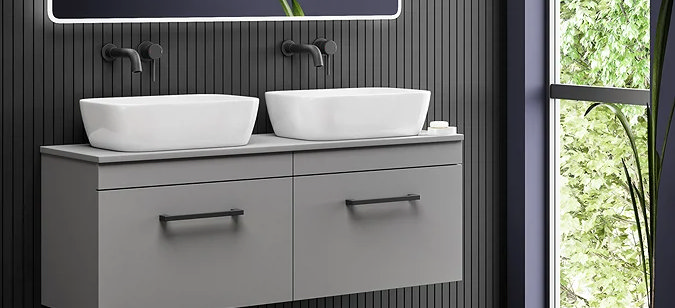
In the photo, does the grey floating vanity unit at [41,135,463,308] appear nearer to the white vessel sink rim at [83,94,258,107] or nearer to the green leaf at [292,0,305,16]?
the white vessel sink rim at [83,94,258,107]

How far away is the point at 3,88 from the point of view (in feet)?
11.1

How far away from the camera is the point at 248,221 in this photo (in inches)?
133

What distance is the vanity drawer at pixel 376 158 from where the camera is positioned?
3.49m

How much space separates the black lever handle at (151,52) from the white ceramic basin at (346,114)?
38 centimetres

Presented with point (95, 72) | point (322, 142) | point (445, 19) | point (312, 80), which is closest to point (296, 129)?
point (322, 142)

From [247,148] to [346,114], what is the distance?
369 millimetres

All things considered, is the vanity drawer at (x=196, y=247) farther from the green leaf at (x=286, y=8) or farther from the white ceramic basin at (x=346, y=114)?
the green leaf at (x=286, y=8)

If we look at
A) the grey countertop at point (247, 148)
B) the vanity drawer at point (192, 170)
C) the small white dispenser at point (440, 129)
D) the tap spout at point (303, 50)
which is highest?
the tap spout at point (303, 50)

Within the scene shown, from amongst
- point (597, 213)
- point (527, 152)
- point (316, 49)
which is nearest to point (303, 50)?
point (316, 49)

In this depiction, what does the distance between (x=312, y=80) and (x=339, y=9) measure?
0.88ft

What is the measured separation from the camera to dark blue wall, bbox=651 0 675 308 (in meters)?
3.48

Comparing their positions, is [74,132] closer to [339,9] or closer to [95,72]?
[95,72]

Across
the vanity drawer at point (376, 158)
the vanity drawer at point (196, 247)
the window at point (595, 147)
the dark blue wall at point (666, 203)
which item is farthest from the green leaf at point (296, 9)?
the dark blue wall at point (666, 203)

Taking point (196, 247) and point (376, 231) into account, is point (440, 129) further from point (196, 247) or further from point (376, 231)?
point (196, 247)
